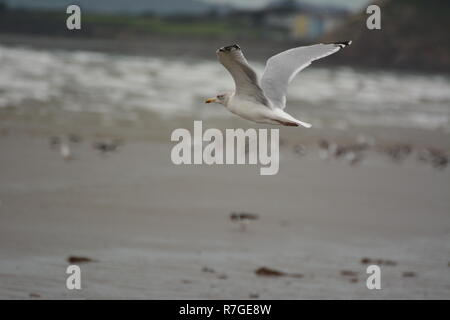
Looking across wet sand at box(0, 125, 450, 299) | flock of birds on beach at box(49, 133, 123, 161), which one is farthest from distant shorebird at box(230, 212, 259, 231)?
flock of birds on beach at box(49, 133, 123, 161)

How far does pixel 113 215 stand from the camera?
11.8 metres

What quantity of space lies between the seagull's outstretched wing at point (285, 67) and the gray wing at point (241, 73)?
330 mm

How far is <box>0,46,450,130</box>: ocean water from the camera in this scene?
23.0 m

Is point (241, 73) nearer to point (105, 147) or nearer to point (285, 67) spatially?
point (285, 67)

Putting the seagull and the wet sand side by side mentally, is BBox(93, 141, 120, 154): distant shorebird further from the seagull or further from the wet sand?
the seagull

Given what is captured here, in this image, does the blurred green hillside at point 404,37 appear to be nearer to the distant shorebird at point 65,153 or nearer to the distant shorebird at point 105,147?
the distant shorebird at point 105,147

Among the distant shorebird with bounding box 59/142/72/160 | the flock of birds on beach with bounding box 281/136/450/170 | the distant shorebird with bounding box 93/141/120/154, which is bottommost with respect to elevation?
the distant shorebird with bounding box 59/142/72/160

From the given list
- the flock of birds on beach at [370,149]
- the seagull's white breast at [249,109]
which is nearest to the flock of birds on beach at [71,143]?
the flock of birds on beach at [370,149]

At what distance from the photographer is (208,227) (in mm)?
11555

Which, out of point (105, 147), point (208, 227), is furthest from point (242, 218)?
point (105, 147)

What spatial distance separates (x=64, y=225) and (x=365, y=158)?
8732mm

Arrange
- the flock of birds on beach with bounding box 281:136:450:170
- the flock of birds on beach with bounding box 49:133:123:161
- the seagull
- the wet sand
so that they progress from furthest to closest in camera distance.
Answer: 1. the flock of birds on beach with bounding box 281:136:450:170
2. the flock of birds on beach with bounding box 49:133:123:161
3. the wet sand
4. the seagull

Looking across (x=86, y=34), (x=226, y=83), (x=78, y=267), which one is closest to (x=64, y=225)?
(x=78, y=267)
